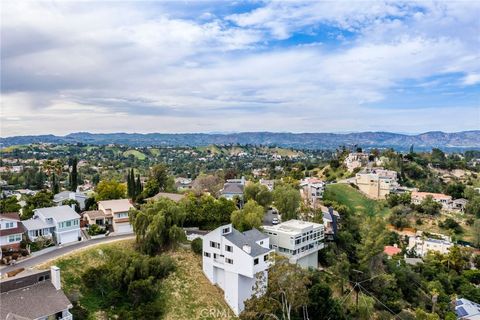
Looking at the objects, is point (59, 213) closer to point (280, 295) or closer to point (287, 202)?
point (280, 295)

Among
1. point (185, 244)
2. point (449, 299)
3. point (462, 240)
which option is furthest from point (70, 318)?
point (462, 240)

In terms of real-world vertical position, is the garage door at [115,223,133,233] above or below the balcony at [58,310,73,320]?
above

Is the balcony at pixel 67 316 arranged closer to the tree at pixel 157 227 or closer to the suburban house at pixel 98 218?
the tree at pixel 157 227

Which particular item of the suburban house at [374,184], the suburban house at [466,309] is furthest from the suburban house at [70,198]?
the suburban house at [374,184]

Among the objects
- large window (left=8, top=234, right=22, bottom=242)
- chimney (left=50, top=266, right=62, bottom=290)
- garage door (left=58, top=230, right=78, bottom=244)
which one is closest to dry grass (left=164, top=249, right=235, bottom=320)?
chimney (left=50, top=266, right=62, bottom=290)

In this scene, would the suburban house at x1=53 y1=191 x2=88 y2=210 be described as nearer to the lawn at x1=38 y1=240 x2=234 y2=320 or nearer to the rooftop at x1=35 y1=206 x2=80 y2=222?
the rooftop at x1=35 y1=206 x2=80 y2=222

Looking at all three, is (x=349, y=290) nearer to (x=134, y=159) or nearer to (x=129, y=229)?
(x=129, y=229)
